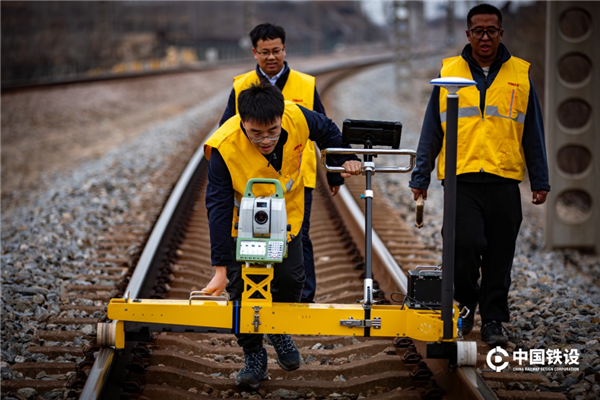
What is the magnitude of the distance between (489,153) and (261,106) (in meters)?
1.52

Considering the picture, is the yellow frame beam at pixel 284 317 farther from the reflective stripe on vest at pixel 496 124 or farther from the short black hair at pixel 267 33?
the short black hair at pixel 267 33

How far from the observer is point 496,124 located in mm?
4109

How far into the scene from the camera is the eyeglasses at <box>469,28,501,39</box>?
13.3 ft

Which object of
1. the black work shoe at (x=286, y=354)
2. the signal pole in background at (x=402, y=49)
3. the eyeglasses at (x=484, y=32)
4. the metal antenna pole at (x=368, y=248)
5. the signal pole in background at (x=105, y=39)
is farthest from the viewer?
the signal pole in background at (x=105, y=39)

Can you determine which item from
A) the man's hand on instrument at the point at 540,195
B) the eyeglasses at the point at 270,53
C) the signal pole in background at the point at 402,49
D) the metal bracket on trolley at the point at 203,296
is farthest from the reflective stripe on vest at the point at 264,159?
the signal pole in background at the point at 402,49

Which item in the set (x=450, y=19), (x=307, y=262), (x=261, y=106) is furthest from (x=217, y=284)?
(x=450, y=19)

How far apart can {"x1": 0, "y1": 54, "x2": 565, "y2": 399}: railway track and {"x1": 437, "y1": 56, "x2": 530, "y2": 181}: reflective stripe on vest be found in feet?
3.65

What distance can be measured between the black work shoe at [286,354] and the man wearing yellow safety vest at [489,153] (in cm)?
118

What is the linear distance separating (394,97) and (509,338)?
75.3 feet

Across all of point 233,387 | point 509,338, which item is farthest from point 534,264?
point 233,387

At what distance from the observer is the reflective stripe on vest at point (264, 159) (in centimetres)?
357

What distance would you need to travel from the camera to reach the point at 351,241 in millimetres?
6402

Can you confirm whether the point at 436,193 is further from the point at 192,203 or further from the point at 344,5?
the point at 344,5

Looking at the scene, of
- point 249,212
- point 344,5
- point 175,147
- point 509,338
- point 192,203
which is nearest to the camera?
point 249,212
